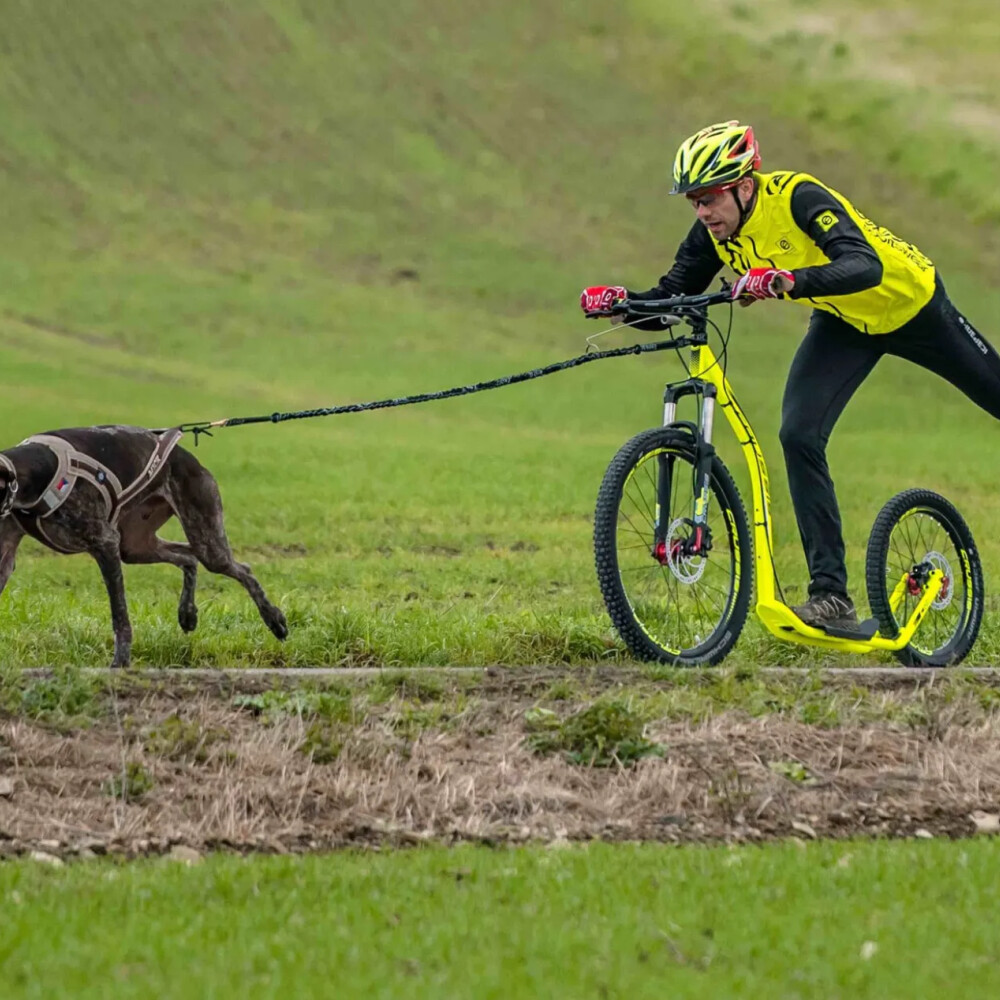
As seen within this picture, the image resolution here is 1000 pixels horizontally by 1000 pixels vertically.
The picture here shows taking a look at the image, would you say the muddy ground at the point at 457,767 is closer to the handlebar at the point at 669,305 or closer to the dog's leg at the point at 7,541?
the dog's leg at the point at 7,541

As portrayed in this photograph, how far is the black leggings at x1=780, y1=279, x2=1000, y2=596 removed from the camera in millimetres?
8406

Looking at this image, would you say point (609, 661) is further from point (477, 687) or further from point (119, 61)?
point (119, 61)

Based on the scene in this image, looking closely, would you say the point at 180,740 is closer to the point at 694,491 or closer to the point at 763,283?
the point at 694,491

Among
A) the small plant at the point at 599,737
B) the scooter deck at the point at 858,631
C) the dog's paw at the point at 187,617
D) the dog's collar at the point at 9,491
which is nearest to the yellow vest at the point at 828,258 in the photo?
the scooter deck at the point at 858,631

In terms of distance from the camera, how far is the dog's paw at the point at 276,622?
28.8 feet

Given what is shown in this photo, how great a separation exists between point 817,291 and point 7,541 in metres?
3.85

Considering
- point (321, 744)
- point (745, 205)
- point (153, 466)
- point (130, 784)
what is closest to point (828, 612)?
point (745, 205)

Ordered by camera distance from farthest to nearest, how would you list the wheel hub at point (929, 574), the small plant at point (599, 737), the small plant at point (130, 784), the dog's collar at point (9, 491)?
the wheel hub at point (929, 574)
the dog's collar at point (9, 491)
the small plant at point (599, 737)
the small plant at point (130, 784)

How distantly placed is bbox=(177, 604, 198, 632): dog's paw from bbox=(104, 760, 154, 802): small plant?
8.50 feet

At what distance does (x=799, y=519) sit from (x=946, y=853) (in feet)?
10.0

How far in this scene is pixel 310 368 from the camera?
4128 centimetres

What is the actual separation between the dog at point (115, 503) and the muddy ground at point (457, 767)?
3.41 ft

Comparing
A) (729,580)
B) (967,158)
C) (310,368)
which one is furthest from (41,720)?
(967,158)

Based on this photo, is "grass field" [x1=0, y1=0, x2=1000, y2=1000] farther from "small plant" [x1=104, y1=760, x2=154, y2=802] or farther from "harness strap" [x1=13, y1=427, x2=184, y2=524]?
"harness strap" [x1=13, y1=427, x2=184, y2=524]
